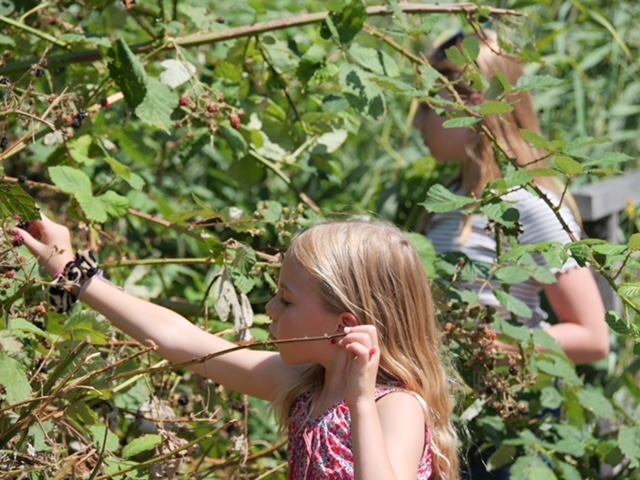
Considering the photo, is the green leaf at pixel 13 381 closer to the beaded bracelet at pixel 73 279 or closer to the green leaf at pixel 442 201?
the beaded bracelet at pixel 73 279

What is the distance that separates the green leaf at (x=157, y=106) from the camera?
2016 millimetres

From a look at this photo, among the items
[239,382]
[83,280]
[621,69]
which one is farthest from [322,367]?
[621,69]

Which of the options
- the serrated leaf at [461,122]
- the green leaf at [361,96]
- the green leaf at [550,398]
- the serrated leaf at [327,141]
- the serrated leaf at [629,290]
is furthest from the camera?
the serrated leaf at [327,141]

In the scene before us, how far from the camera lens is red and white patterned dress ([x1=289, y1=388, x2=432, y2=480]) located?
64.9 inches

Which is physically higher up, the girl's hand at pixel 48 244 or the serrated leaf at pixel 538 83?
the serrated leaf at pixel 538 83

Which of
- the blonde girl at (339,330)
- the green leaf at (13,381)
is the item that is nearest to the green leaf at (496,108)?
the blonde girl at (339,330)

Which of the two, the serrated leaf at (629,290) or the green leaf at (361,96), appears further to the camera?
the green leaf at (361,96)

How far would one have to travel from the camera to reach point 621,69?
195 inches

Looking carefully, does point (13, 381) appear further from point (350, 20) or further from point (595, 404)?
point (595, 404)

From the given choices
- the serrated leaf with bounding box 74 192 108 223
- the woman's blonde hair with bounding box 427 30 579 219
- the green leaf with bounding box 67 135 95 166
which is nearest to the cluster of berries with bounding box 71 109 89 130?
the serrated leaf with bounding box 74 192 108 223

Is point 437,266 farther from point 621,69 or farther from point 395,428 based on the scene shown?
point 621,69

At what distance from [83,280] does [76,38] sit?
0.47m

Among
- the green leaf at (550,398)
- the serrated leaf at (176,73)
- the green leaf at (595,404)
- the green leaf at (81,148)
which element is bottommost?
the green leaf at (595,404)

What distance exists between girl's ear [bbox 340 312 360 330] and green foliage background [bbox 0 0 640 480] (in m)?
0.25
